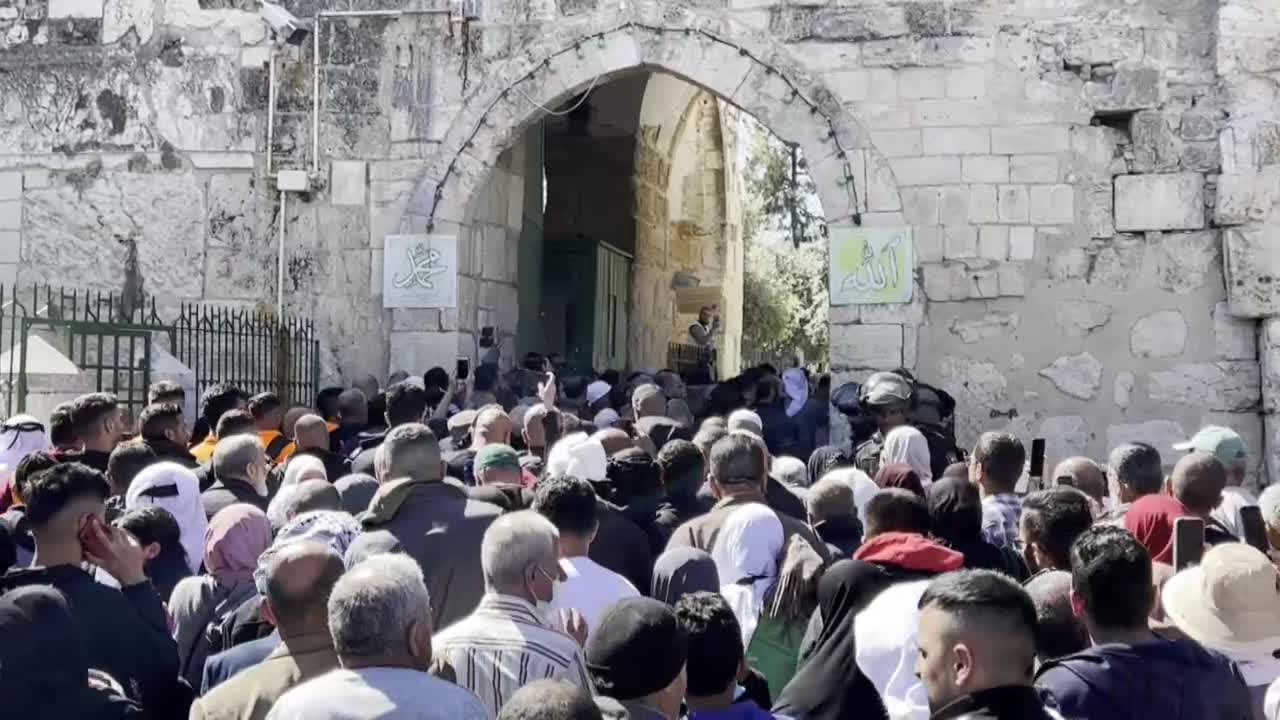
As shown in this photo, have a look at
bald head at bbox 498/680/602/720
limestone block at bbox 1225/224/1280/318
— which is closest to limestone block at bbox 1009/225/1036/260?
limestone block at bbox 1225/224/1280/318

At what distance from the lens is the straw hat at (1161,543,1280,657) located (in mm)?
3441

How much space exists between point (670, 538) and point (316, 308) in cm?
688

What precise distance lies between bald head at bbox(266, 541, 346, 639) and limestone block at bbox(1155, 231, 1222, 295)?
8.22 m

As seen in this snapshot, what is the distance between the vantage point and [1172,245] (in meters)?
10.2

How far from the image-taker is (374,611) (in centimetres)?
282

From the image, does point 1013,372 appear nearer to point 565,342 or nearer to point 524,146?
point 524,146

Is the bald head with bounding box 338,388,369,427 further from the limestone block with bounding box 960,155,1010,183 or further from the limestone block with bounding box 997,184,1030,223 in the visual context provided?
the limestone block with bounding box 997,184,1030,223

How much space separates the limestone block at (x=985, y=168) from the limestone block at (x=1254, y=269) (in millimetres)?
1513

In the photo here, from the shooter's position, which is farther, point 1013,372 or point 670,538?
point 1013,372

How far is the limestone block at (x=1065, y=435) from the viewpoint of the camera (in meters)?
10.3

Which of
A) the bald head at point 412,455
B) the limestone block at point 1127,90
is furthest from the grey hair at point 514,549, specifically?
the limestone block at point 1127,90

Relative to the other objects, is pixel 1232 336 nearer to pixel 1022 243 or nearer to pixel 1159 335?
pixel 1159 335

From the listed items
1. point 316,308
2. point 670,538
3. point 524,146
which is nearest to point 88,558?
point 670,538

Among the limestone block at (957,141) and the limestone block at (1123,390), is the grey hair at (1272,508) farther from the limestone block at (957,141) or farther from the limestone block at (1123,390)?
the limestone block at (957,141)
